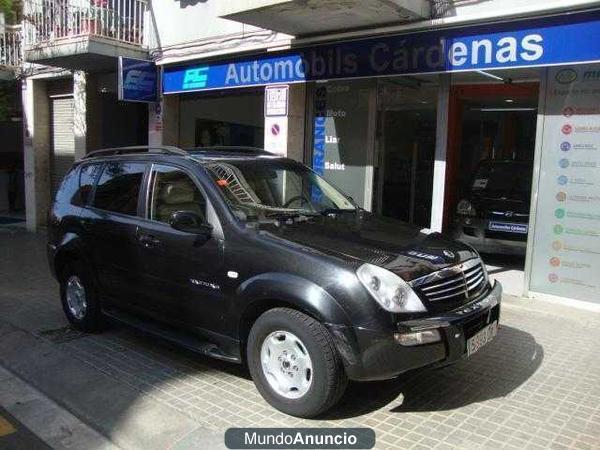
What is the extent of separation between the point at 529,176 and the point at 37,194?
10.6 metres

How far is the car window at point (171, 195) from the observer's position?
15.4 feet

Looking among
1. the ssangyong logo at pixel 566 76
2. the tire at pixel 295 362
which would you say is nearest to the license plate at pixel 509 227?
the ssangyong logo at pixel 566 76

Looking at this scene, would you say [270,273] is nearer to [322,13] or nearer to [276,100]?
[322,13]

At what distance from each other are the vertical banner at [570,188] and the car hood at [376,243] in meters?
2.80

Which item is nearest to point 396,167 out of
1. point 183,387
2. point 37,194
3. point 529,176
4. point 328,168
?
point 328,168

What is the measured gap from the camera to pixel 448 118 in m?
8.09

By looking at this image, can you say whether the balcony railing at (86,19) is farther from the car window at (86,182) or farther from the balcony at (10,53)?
the car window at (86,182)

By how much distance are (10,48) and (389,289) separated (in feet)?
44.8

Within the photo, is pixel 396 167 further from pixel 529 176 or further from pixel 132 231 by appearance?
pixel 132 231

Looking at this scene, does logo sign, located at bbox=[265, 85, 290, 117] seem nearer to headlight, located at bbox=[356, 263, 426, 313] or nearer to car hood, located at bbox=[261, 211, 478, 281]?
car hood, located at bbox=[261, 211, 478, 281]

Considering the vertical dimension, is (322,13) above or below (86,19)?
below

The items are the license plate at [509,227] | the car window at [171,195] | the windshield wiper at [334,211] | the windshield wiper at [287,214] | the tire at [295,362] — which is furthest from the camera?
the license plate at [509,227]

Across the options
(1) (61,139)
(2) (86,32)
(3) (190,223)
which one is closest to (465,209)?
(3) (190,223)

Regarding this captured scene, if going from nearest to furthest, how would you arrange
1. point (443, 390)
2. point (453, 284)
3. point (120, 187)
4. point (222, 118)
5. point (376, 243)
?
point (453, 284) < point (376, 243) < point (443, 390) < point (120, 187) < point (222, 118)
